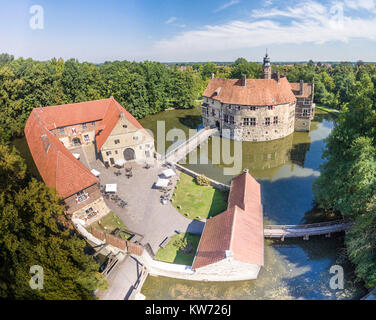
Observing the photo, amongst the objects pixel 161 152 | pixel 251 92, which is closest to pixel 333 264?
pixel 161 152

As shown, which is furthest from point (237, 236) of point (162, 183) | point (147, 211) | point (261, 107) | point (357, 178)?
point (261, 107)

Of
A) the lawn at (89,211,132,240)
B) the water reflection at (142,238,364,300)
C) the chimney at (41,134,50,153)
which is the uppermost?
the chimney at (41,134,50,153)

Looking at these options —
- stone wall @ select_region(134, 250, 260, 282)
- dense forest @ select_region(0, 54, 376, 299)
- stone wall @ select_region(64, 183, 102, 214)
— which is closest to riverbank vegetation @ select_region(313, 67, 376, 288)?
dense forest @ select_region(0, 54, 376, 299)

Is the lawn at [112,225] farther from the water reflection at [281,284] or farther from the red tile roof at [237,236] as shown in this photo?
the red tile roof at [237,236]

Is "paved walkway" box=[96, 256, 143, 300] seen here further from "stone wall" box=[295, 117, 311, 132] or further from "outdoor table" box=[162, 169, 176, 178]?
"stone wall" box=[295, 117, 311, 132]

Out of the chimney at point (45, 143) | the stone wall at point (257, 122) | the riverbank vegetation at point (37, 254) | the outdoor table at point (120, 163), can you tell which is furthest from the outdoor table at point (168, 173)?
the stone wall at point (257, 122)
